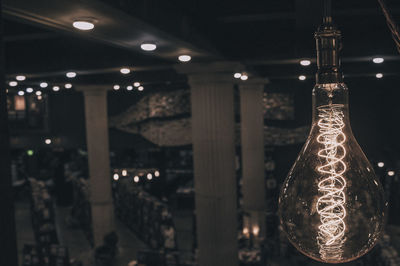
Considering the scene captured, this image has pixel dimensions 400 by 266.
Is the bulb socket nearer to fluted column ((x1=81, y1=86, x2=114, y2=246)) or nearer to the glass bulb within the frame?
the glass bulb

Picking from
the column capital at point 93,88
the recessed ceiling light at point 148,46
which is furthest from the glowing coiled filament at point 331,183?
the column capital at point 93,88

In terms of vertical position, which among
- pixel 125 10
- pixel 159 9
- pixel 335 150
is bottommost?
pixel 335 150

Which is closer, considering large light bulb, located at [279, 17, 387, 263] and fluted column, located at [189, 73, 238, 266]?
large light bulb, located at [279, 17, 387, 263]

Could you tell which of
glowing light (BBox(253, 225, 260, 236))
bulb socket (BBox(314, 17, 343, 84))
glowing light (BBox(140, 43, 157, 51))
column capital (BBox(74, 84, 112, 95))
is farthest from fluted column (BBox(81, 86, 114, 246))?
bulb socket (BBox(314, 17, 343, 84))

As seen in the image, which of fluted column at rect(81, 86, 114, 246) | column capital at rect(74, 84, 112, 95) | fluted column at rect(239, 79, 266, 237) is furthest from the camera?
fluted column at rect(239, 79, 266, 237)

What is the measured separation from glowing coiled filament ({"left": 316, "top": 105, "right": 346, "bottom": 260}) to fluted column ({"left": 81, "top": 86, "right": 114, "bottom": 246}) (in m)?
13.4

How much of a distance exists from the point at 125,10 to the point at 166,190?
58.0 feet

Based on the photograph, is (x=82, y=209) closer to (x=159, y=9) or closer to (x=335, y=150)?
(x=159, y=9)

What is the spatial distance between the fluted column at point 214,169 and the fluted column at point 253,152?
247 inches

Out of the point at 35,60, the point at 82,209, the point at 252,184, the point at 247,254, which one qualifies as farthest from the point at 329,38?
the point at 82,209

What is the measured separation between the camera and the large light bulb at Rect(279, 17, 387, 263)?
1169mm

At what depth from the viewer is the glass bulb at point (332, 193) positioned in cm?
117

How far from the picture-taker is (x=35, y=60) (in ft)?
31.5

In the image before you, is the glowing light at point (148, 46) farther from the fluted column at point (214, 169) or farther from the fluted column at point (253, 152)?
the fluted column at point (253, 152)
